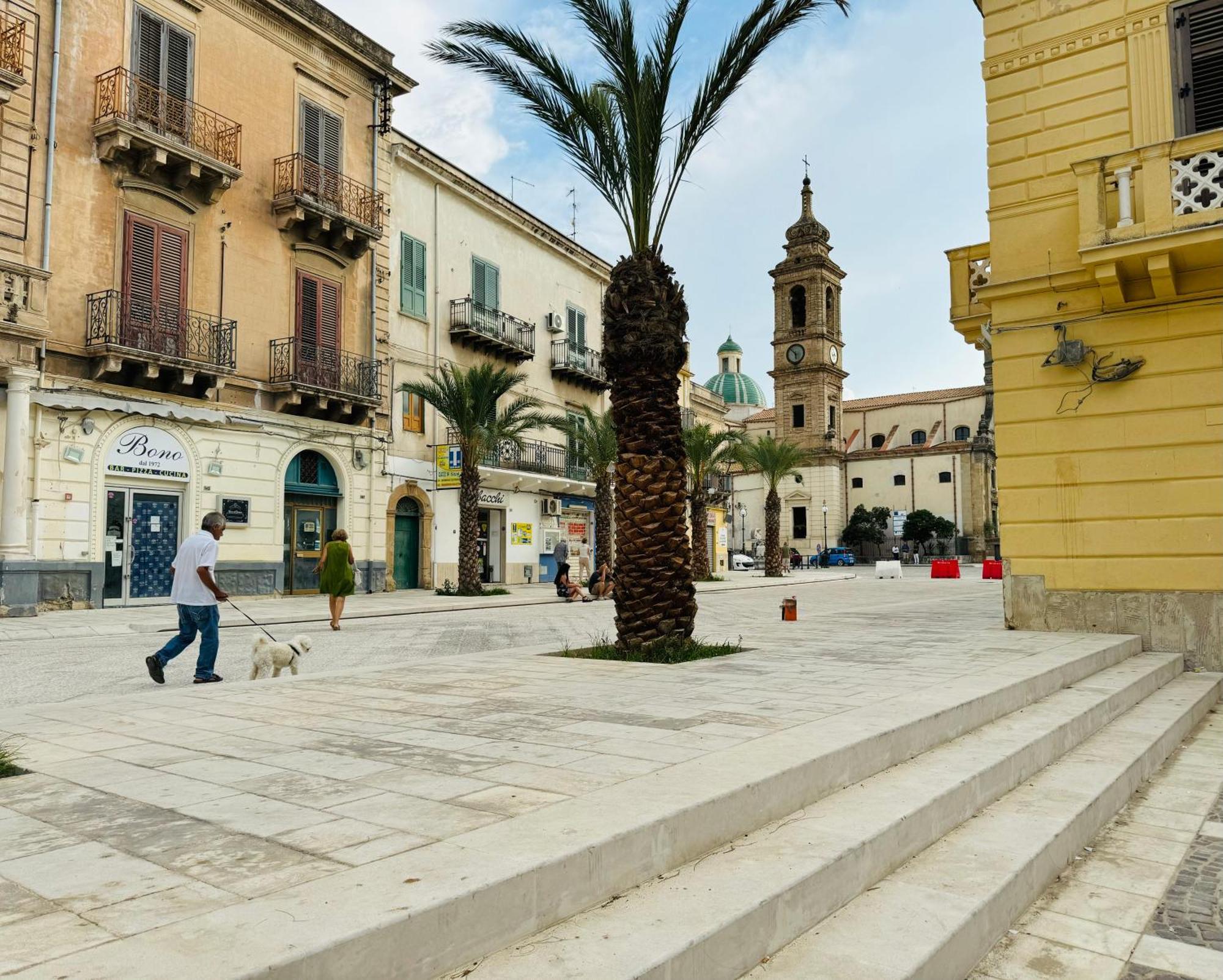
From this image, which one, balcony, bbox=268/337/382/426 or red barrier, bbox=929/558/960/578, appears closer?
balcony, bbox=268/337/382/426

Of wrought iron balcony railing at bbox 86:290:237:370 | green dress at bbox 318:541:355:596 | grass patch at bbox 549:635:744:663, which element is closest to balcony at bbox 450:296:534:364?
wrought iron balcony railing at bbox 86:290:237:370

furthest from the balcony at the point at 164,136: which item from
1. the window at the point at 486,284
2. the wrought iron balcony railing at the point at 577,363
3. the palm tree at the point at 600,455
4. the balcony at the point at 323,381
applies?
the wrought iron balcony railing at the point at 577,363

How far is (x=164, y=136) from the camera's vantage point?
18984 mm

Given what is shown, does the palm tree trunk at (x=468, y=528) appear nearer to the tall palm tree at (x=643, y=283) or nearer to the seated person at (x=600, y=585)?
the seated person at (x=600, y=585)

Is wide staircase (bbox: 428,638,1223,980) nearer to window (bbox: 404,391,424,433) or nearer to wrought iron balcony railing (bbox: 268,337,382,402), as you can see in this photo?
wrought iron balcony railing (bbox: 268,337,382,402)

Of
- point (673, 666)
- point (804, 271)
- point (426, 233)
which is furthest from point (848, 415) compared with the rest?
point (673, 666)

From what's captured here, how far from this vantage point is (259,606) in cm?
1930

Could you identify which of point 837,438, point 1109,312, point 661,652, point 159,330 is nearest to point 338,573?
point 661,652

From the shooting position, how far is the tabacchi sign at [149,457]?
1869 cm

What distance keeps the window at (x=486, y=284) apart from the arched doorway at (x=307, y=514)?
8632mm

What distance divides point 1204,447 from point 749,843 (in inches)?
354

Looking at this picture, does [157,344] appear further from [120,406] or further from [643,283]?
[643,283]

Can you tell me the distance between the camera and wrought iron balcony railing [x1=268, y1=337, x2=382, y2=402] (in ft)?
73.4

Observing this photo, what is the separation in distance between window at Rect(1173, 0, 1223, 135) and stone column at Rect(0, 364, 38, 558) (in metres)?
18.4
